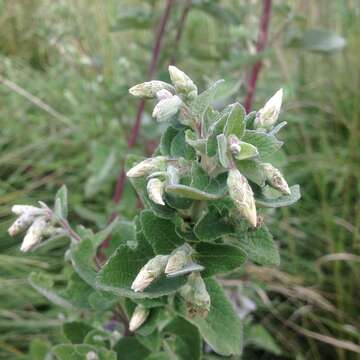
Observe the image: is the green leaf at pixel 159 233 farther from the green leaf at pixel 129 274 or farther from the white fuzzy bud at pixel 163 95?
the white fuzzy bud at pixel 163 95

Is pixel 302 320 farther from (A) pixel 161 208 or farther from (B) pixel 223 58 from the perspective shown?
(A) pixel 161 208

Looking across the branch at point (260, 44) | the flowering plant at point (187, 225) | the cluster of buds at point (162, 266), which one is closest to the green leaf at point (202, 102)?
the flowering plant at point (187, 225)

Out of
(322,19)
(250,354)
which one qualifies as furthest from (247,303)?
(322,19)

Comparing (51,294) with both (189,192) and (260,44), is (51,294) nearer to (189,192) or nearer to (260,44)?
(189,192)

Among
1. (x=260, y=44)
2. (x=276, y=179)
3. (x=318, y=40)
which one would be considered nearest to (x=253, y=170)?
(x=276, y=179)

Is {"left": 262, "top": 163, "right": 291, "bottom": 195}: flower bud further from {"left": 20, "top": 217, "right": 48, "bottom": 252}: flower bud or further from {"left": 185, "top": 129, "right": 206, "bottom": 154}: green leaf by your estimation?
{"left": 20, "top": 217, "right": 48, "bottom": 252}: flower bud
